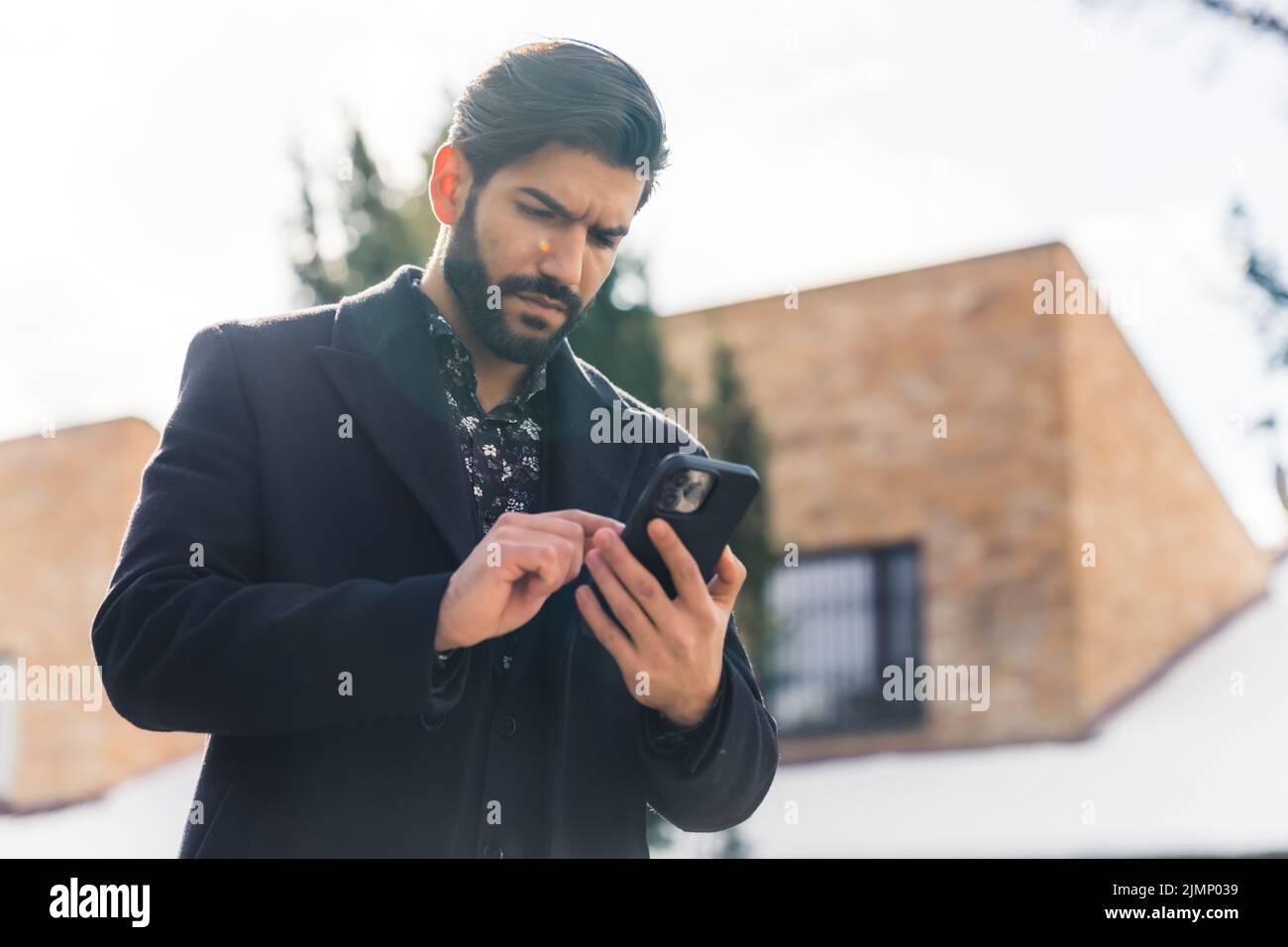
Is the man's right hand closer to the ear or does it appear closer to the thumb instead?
the thumb

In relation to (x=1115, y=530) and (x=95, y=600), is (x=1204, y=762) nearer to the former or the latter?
(x=1115, y=530)

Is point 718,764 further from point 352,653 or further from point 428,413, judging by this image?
point 428,413

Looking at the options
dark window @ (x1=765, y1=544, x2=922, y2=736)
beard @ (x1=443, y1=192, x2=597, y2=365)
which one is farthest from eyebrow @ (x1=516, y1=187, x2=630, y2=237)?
dark window @ (x1=765, y1=544, x2=922, y2=736)

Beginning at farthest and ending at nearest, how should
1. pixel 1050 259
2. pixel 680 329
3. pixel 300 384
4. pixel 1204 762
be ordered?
pixel 680 329 < pixel 1050 259 < pixel 1204 762 < pixel 300 384

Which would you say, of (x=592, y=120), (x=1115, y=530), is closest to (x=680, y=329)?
(x=1115, y=530)

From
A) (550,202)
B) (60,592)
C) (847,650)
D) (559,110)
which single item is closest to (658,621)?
(550,202)

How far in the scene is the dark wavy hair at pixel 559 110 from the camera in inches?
109

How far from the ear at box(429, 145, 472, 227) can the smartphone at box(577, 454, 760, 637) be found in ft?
2.79

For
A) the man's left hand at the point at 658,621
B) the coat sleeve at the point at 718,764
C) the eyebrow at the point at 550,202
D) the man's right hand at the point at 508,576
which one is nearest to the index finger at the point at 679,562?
the man's left hand at the point at 658,621

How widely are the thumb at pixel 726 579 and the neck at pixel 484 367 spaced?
0.58 m

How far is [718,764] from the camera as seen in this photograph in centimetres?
244

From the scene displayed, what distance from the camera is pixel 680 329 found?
15.2 meters

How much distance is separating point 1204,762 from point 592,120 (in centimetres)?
1183
